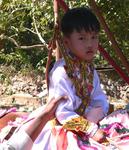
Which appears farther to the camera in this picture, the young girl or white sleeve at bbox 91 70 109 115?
white sleeve at bbox 91 70 109 115

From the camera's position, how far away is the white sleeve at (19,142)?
7.84 feet

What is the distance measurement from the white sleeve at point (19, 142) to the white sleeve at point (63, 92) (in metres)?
0.21

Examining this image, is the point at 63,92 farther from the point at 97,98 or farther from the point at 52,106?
the point at 97,98

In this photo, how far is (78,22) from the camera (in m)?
2.66

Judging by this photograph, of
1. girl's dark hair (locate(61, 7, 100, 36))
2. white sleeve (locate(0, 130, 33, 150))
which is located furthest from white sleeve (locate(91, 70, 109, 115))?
white sleeve (locate(0, 130, 33, 150))

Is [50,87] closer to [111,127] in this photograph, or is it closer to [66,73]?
[66,73]

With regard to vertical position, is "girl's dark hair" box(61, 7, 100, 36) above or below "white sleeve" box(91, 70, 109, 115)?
above

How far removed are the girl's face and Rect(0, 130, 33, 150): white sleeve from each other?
1.67 feet

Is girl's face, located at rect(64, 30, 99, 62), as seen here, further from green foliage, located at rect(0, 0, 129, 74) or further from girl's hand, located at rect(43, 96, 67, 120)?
green foliage, located at rect(0, 0, 129, 74)

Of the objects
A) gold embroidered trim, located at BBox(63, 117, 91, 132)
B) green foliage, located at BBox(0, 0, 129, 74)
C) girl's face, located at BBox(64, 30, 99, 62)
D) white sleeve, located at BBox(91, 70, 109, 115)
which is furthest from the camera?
green foliage, located at BBox(0, 0, 129, 74)

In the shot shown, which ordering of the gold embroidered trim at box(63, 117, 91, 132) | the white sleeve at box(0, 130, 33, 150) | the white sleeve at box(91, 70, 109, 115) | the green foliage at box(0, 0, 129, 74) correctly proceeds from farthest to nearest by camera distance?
the green foliage at box(0, 0, 129, 74), the white sleeve at box(91, 70, 109, 115), the gold embroidered trim at box(63, 117, 91, 132), the white sleeve at box(0, 130, 33, 150)

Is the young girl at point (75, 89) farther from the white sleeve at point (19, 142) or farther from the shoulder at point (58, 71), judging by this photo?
the white sleeve at point (19, 142)

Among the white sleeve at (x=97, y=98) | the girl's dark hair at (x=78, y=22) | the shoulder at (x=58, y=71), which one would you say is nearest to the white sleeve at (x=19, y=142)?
the shoulder at (x=58, y=71)

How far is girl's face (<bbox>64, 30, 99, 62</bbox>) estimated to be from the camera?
8.60ft
